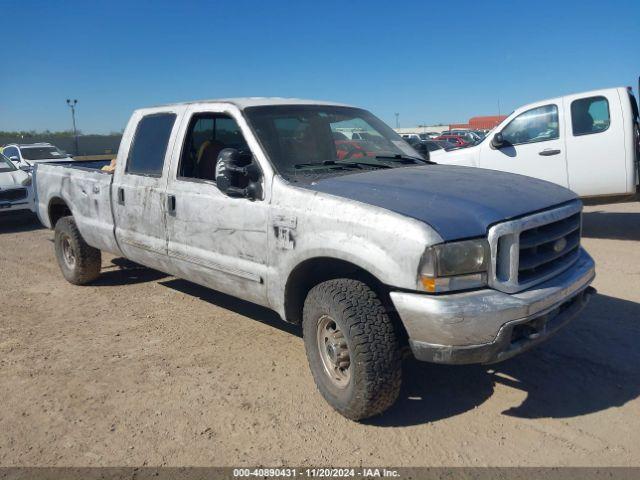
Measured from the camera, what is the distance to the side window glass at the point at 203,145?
4.62 m

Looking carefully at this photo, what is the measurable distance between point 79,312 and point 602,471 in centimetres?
471

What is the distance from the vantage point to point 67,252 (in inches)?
264

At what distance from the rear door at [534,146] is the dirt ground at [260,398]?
3181 millimetres

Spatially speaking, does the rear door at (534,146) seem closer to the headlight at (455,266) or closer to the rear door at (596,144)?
the rear door at (596,144)

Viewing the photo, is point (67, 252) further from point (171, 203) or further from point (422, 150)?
point (422, 150)

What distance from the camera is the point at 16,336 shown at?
4.97m

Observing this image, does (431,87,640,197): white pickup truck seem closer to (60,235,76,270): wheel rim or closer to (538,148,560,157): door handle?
(538,148,560,157): door handle

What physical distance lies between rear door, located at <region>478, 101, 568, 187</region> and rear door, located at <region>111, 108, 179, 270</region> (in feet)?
18.7

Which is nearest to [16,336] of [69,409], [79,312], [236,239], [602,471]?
[79,312]

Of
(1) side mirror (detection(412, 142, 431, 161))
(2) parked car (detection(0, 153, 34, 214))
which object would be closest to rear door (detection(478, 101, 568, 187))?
(1) side mirror (detection(412, 142, 431, 161))

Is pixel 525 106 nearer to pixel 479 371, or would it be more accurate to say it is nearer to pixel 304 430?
pixel 479 371

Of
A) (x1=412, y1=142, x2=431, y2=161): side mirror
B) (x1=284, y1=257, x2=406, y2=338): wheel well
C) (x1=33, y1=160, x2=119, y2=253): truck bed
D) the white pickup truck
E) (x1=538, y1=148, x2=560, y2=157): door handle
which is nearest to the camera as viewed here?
(x1=284, y1=257, x2=406, y2=338): wheel well

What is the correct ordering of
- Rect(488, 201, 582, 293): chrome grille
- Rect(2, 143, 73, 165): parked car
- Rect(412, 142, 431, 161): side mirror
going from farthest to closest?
Rect(2, 143, 73, 165): parked car
Rect(412, 142, 431, 161): side mirror
Rect(488, 201, 582, 293): chrome grille

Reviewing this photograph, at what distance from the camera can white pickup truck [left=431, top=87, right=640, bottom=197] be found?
7.92m
